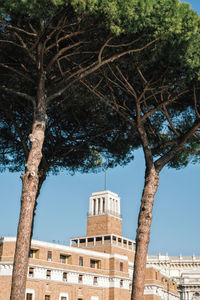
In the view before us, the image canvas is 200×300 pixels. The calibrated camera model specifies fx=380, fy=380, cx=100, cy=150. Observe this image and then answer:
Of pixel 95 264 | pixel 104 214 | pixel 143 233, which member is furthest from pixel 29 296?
pixel 143 233

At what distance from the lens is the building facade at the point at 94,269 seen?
3653 centimetres

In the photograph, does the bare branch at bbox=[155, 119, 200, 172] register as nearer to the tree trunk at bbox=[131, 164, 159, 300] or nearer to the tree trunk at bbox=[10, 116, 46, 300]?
the tree trunk at bbox=[131, 164, 159, 300]

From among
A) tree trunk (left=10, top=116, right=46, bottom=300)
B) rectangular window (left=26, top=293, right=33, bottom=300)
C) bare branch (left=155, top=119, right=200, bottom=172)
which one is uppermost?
bare branch (left=155, top=119, right=200, bottom=172)

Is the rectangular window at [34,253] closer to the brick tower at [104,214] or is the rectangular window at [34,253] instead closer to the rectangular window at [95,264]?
the rectangular window at [95,264]

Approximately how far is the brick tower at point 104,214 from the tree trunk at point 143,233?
4631 centimetres

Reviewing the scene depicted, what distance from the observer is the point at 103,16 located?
1098 centimetres

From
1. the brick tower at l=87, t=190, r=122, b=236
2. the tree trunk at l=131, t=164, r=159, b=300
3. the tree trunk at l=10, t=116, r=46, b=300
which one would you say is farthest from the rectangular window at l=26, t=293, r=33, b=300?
the tree trunk at l=10, t=116, r=46, b=300

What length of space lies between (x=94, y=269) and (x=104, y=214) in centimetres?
1713

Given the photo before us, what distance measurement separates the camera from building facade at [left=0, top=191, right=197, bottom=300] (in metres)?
36.5

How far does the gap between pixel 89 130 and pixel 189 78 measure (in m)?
5.16

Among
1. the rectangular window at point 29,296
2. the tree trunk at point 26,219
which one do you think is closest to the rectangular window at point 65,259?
the rectangular window at point 29,296

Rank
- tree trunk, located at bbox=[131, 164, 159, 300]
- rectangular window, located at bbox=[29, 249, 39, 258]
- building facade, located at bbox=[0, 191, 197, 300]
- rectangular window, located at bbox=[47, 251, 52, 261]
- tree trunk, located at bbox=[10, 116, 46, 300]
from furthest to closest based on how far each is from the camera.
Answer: rectangular window, located at bbox=[47, 251, 52, 261] → rectangular window, located at bbox=[29, 249, 39, 258] → building facade, located at bbox=[0, 191, 197, 300] → tree trunk, located at bbox=[131, 164, 159, 300] → tree trunk, located at bbox=[10, 116, 46, 300]

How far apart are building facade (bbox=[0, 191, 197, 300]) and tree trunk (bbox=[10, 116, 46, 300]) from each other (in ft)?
90.0

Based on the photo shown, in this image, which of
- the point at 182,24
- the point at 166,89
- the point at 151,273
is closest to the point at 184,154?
the point at 166,89
